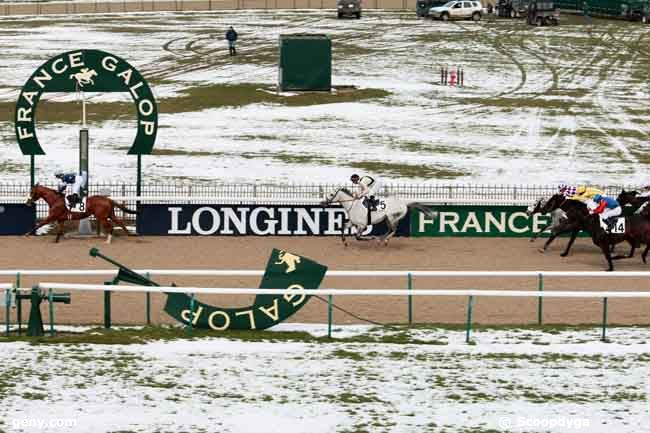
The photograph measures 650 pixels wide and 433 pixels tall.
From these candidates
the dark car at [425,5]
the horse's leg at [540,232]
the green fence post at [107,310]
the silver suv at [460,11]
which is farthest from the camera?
the dark car at [425,5]

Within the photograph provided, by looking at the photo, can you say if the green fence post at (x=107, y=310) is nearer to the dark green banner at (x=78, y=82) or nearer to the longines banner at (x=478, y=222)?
the dark green banner at (x=78, y=82)

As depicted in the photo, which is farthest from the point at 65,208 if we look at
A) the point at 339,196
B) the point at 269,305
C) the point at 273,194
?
the point at 269,305

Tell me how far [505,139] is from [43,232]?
68.6ft

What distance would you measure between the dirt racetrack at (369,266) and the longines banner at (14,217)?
433 millimetres

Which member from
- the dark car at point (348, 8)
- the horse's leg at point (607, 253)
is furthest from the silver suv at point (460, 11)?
the horse's leg at point (607, 253)

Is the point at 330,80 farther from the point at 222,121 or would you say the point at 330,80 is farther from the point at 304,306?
the point at 304,306

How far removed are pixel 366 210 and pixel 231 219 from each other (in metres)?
3.12

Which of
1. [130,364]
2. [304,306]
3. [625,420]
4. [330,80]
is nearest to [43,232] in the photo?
[304,306]

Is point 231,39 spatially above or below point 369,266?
above

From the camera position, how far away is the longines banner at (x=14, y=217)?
1203 inches

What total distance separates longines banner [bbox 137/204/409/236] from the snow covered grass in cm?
866

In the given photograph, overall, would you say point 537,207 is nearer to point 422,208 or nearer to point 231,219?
point 422,208

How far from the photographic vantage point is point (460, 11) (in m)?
83.6

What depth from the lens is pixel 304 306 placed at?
2403cm
